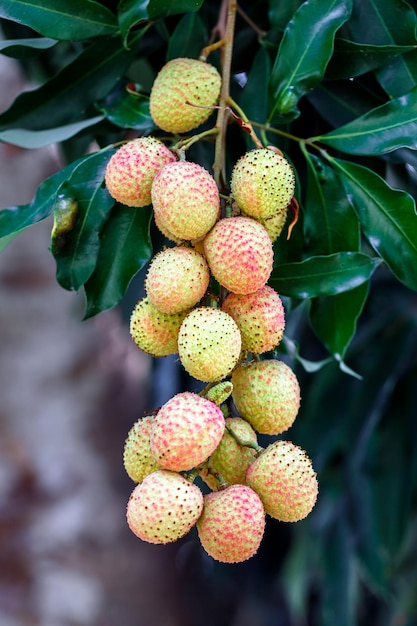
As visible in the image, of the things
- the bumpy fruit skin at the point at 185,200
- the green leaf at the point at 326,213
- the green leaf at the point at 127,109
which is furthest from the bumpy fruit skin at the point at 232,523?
the green leaf at the point at 127,109

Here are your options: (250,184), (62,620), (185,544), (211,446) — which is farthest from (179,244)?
(185,544)

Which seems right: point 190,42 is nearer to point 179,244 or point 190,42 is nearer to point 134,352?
point 179,244

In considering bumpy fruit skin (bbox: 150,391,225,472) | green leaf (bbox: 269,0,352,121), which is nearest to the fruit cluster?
bumpy fruit skin (bbox: 150,391,225,472)

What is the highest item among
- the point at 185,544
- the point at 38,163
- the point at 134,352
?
the point at 38,163

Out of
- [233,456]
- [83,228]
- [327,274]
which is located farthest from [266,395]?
[83,228]

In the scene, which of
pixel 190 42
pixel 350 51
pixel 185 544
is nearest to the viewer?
pixel 350 51

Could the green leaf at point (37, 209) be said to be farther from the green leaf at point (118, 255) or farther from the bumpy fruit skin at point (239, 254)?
the bumpy fruit skin at point (239, 254)
